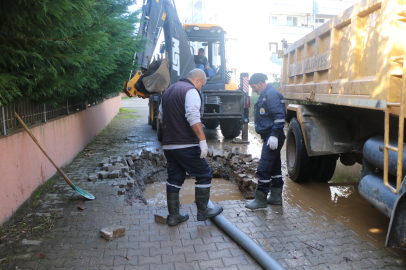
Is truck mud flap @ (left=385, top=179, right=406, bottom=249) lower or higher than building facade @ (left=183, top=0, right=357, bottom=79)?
lower

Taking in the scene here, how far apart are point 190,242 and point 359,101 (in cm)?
237

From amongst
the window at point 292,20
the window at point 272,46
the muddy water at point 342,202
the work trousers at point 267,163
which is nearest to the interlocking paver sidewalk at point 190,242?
the muddy water at point 342,202

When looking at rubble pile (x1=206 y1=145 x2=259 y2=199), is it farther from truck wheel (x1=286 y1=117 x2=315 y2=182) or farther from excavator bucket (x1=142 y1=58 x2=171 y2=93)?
excavator bucket (x1=142 y1=58 x2=171 y2=93)

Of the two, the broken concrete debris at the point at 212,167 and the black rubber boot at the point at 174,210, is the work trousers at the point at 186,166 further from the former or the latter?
the broken concrete debris at the point at 212,167

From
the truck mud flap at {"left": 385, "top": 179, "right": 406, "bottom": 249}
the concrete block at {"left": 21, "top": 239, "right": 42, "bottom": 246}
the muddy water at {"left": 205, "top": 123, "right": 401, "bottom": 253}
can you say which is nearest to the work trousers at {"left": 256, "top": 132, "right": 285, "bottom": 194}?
the muddy water at {"left": 205, "top": 123, "right": 401, "bottom": 253}

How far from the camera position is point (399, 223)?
265 centimetres

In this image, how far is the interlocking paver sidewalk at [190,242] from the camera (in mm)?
3035

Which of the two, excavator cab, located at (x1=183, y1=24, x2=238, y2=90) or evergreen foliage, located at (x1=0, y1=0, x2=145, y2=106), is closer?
evergreen foliage, located at (x1=0, y1=0, x2=145, y2=106)

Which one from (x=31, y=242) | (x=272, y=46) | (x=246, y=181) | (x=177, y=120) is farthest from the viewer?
(x=272, y=46)

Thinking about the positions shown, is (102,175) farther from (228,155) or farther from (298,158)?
(298,158)

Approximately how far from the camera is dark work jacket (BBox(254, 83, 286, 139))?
14.1ft

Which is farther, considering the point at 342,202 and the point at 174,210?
the point at 342,202

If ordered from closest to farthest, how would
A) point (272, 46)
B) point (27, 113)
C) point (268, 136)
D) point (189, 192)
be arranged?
point (268, 136) → point (27, 113) → point (189, 192) → point (272, 46)

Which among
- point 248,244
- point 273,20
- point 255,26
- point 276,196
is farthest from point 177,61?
point 273,20
